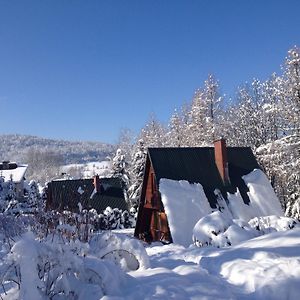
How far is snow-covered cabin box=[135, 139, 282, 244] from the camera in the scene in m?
18.7

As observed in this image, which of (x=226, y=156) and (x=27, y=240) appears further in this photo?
(x=226, y=156)

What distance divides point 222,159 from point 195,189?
3035 mm

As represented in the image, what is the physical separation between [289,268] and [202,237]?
5.45 m

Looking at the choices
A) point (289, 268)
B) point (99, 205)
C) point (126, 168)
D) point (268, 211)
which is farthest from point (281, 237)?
point (126, 168)

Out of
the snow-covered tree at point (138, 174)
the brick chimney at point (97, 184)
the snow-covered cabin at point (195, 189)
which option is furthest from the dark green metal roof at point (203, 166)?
the brick chimney at point (97, 184)

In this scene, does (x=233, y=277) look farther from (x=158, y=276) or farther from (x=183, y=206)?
(x=183, y=206)

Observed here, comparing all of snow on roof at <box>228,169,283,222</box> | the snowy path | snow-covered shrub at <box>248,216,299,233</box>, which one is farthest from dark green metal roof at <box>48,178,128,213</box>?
the snowy path

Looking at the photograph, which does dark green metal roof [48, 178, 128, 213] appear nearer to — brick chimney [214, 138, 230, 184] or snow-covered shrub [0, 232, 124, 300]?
brick chimney [214, 138, 230, 184]

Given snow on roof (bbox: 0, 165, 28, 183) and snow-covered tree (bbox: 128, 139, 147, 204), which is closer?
snow-covered tree (bbox: 128, 139, 147, 204)

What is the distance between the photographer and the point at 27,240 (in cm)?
486

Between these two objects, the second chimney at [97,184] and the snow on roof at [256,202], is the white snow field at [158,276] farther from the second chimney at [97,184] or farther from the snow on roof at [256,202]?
the second chimney at [97,184]

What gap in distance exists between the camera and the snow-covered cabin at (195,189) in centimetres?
1867

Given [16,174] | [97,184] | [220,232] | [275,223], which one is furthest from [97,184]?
[220,232]

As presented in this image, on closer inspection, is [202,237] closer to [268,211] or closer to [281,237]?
[281,237]
